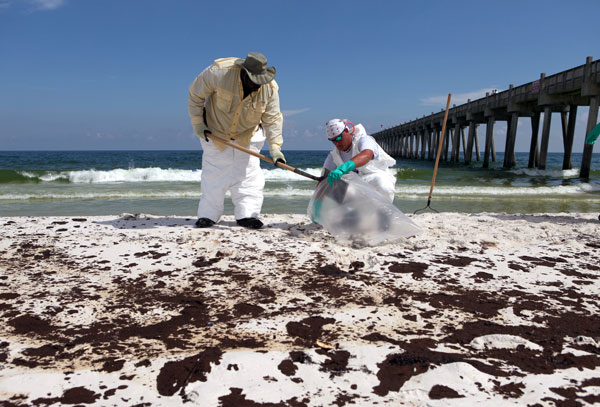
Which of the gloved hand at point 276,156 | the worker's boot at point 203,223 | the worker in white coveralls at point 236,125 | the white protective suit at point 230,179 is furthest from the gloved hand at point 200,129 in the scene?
the worker's boot at point 203,223

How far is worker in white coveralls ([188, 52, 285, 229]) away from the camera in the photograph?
365 centimetres

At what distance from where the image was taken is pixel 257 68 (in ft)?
11.5

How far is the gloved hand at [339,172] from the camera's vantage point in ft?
11.6

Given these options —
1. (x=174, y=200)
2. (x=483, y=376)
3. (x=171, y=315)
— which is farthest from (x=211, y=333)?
(x=174, y=200)

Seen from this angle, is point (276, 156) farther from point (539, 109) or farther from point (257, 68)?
point (539, 109)

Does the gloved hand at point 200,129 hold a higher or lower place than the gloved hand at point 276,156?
higher

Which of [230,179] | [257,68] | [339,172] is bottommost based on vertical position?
[230,179]

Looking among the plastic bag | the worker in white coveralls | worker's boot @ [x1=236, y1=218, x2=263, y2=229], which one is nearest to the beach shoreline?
the plastic bag

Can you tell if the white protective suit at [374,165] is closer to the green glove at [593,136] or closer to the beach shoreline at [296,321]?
the beach shoreline at [296,321]

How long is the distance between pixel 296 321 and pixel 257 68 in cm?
239

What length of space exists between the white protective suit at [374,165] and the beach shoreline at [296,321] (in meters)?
0.64

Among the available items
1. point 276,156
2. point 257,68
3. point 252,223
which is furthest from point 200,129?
point 252,223

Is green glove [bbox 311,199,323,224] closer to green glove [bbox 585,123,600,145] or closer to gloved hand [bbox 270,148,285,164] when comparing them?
gloved hand [bbox 270,148,285,164]

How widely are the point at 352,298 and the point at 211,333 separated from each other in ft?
2.82
